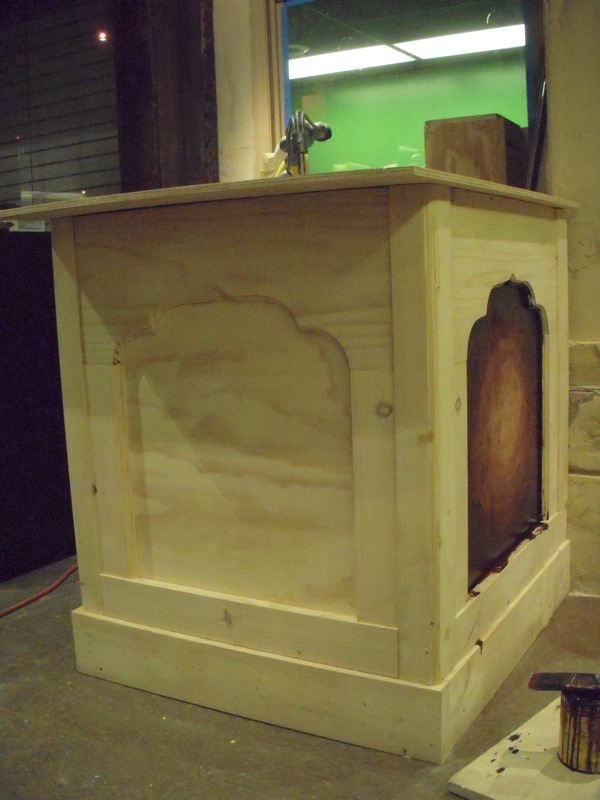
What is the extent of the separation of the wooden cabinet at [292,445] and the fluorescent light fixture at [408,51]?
1698mm

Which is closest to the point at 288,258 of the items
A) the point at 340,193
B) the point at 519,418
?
the point at 340,193

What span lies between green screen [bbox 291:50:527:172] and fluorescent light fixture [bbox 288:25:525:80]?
4 cm

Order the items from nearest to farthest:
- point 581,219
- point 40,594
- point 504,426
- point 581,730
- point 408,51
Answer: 1. point 581,730
2. point 504,426
3. point 581,219
4. point 40,594
5. point 408,51

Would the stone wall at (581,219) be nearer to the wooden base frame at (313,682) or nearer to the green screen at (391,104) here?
the wooden base frame at (313,682)

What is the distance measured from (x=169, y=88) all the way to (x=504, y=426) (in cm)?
178

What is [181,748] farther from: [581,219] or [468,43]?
[468,43]

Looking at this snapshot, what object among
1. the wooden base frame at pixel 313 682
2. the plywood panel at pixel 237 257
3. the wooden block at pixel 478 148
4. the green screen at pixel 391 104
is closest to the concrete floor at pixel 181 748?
the wooden base frame at pixel 313 682

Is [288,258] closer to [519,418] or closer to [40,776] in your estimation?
[519,418]

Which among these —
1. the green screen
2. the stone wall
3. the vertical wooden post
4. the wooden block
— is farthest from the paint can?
the green screen

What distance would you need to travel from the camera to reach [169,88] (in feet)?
8.79

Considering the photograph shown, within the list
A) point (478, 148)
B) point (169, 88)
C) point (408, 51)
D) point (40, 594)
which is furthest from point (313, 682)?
point (408, 51)

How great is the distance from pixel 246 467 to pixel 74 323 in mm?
425

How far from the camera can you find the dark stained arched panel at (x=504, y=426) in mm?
1408

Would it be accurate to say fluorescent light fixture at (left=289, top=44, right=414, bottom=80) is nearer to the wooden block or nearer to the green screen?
the green screen
